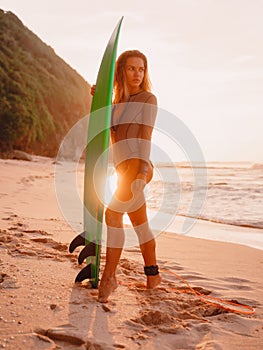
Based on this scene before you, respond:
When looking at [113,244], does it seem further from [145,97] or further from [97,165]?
[145,97]

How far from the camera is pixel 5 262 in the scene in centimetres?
270

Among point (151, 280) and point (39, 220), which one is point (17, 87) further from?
point (151, 280)

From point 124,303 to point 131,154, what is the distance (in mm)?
971

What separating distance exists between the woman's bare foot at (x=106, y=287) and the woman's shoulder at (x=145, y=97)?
122 centimetres

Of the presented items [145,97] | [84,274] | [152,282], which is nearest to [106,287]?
[84,274]

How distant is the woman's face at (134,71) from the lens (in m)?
2.69

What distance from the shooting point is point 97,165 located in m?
2.63

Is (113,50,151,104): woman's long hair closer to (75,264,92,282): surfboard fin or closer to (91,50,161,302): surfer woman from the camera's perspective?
(91,50,161,302): surfer woman

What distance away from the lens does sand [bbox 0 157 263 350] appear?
184 centimetres

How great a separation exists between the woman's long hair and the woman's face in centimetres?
3

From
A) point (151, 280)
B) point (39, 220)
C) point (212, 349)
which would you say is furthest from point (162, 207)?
point (212, 349)

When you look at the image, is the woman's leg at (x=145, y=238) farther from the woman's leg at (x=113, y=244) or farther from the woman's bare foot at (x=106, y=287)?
the woman's bare foot at (x=106, y=287)

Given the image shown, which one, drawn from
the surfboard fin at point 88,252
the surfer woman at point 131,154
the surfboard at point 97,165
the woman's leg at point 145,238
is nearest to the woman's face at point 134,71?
the surfer woman at point 131,154

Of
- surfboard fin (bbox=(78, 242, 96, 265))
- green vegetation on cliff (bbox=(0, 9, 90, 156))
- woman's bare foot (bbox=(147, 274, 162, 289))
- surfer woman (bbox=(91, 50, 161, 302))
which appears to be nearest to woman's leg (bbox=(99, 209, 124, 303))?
surfer woman (bbox=(91, 50, 161, 302))
